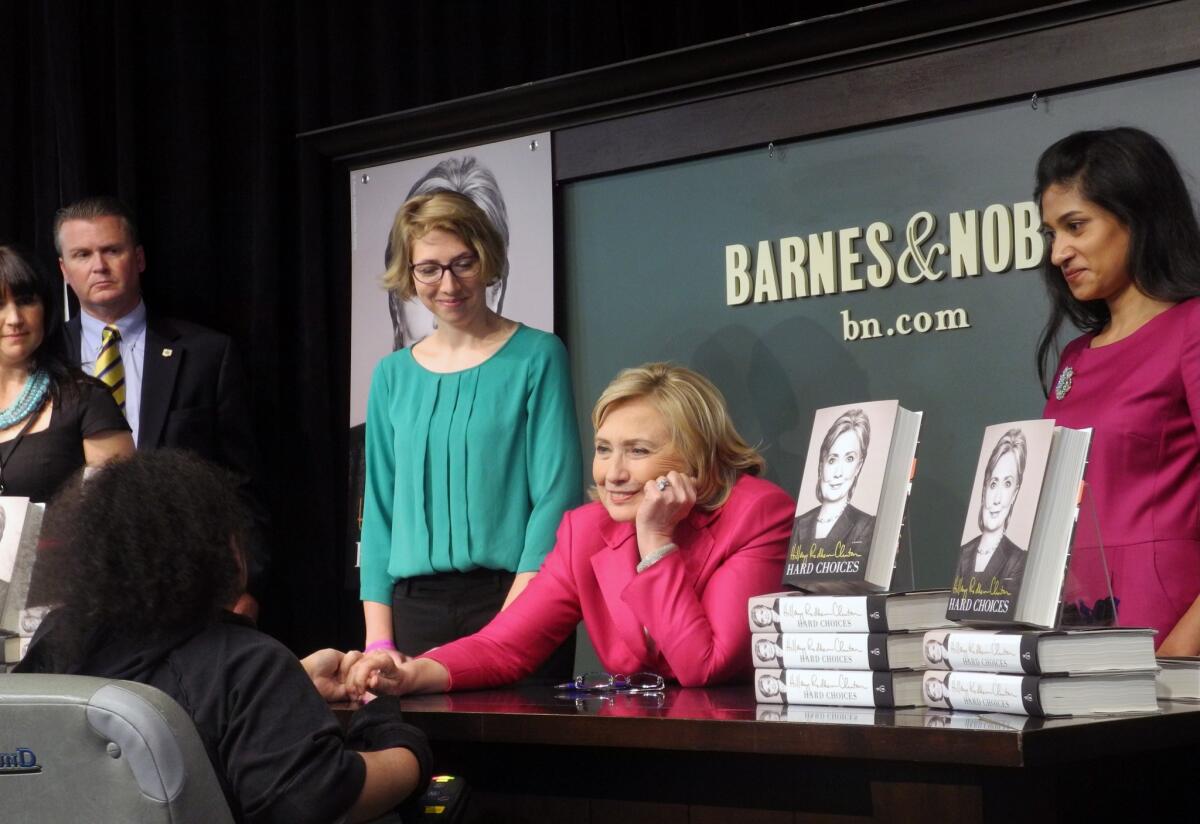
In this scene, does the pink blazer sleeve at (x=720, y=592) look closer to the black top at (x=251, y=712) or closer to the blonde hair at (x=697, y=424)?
the blonde hair at (x=697, y=424)

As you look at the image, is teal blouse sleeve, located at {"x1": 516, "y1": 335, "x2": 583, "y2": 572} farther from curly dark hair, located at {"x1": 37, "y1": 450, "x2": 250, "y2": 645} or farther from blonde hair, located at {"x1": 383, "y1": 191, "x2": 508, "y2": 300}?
curly dark hair, located at {"x1": 37, "y1": 450, "x2": 250, "y2": 645}

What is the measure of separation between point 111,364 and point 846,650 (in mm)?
2884

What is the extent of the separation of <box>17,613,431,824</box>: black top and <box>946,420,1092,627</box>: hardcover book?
30.2 inches

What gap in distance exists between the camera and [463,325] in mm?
3387

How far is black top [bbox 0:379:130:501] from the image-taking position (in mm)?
3500

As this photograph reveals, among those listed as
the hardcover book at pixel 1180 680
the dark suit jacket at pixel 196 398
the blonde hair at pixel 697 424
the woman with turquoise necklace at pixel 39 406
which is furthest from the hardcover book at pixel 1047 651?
the dark suit jacket at pixel 196 398

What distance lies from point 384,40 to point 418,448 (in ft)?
5.93

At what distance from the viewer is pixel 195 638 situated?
5.44 ft

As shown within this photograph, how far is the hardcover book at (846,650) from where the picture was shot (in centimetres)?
190

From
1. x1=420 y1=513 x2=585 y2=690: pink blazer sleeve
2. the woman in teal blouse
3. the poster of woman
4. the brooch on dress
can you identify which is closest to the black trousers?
the woman in teal blouse

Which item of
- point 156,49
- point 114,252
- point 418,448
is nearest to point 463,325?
point 418,448

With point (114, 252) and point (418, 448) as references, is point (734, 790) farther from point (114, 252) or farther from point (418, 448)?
point (114, 252)

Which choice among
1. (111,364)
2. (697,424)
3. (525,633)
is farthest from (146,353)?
(697,424)

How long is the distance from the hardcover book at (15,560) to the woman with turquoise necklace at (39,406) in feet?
2.39
